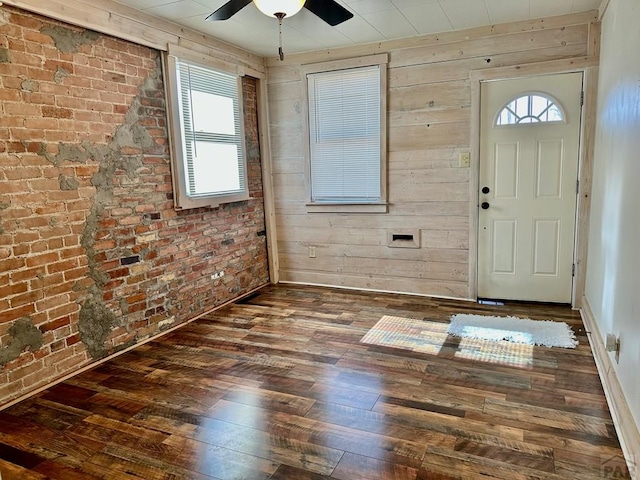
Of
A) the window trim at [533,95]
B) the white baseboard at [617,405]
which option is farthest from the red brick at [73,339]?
the window trim at [533,95]

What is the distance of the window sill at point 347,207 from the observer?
4.48 m

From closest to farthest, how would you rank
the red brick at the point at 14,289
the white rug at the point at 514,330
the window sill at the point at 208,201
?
the red brick at the point at 14,289 < the white rug at the point at 514,330 < the window sill at the point at 208,201

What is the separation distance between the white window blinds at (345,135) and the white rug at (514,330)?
4.97 ft

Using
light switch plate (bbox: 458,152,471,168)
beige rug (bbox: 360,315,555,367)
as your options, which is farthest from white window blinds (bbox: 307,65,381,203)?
beige rug (bbox: 360,315,555,367)

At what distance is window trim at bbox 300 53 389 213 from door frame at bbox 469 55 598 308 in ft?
2.64

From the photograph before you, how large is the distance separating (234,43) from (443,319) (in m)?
3.14

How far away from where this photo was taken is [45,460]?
207cm

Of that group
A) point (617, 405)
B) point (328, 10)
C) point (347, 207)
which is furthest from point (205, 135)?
point (617, 405)

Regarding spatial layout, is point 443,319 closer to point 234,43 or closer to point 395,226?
point 395,226

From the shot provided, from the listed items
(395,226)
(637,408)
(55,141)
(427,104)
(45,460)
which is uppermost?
(427,104)

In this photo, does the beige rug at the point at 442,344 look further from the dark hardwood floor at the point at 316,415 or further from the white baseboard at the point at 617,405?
the white baseboard at the point at 617,405

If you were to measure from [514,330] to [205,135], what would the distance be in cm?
301

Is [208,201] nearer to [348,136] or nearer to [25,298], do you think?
[348,136]

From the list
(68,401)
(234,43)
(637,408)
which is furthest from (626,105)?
(68,401)
